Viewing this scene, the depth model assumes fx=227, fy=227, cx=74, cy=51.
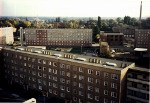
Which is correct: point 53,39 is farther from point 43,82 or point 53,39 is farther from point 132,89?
point 132,89

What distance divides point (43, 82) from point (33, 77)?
2.18 meters

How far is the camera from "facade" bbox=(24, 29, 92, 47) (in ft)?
251

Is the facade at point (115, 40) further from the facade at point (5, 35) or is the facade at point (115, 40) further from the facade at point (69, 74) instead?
the facade at point (69, 74)

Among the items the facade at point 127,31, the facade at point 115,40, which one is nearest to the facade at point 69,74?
the facade at point 115,40

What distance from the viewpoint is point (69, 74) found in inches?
1204

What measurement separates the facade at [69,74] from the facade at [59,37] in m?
38.3

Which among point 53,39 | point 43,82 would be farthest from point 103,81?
point 53,39

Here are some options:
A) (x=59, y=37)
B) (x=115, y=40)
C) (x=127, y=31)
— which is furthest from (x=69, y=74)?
(x=127, y=31)

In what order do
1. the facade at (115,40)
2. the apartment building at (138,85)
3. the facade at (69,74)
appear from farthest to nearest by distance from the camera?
the facade at (115,40)
the facade at (69,74)
the apartment building at (138,85)

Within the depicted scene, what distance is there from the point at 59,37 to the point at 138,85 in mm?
52902

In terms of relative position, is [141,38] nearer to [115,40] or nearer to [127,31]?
[115,40]

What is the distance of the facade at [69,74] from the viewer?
27000mm

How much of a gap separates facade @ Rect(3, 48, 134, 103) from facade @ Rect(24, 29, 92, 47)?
126 ft

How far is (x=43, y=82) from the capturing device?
33688mm
